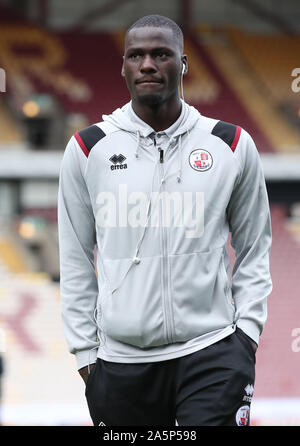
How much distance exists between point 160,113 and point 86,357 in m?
0.66

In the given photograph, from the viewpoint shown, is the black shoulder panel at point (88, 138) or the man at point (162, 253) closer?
the man at point (162, 253)

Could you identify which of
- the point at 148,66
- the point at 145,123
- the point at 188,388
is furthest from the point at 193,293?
the point at 148,66

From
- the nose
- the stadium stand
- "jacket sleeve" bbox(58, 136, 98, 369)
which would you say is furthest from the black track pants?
the stadium stand

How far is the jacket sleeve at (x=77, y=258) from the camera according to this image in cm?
227

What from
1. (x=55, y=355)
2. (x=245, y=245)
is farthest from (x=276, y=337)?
(x=245, y=245)

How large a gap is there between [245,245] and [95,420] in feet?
1.96

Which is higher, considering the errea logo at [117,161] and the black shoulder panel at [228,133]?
the black shoulder panel at [228,133]

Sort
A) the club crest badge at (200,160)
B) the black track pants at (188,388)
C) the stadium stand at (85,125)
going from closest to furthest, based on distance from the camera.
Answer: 1. the black track pants at (188,388)
2. the club crest badge at (200,160)
3. the stadium stand at (85,125)

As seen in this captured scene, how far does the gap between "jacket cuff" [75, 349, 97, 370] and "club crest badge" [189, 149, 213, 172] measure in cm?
55

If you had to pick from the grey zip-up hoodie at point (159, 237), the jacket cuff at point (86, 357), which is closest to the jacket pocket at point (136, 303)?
the grey zip-up hoodie at point (159, 237)

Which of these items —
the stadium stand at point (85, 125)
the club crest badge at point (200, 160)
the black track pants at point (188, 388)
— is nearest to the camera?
the black track pants at point (188, 388)

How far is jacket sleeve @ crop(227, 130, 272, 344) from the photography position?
221cm

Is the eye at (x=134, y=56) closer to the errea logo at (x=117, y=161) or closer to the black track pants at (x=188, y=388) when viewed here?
the errea logo at (x=117, y=161)

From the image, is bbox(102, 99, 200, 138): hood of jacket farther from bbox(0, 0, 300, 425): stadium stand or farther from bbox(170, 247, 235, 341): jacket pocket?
bbox(0, 0, 300, 425): stadium stand
